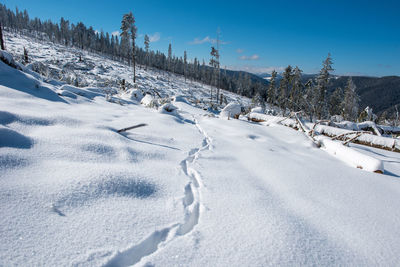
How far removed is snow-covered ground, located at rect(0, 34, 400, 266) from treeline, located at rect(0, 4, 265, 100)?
63.9 meters

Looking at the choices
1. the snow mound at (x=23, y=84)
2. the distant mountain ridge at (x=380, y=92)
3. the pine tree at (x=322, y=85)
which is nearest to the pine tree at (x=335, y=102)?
the pine tree at (x=322, y=85)

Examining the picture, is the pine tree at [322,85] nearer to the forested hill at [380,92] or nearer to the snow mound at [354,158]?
the snow mound at [354,158]

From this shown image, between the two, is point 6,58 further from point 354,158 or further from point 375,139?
point 375,139

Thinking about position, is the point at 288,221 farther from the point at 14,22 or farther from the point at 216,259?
the point at 14,22

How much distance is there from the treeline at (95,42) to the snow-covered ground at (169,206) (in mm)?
63880

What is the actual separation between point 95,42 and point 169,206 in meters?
92.3

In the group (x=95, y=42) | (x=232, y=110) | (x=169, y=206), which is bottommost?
(x=169, y=206)

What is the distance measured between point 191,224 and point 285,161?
1957mm

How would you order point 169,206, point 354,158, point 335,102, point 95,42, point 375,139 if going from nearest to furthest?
1. point 169,206
2. point 354,158
3. point 375,139
4. point 335,102
5. point 95,42

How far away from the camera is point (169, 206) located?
4.60 ft

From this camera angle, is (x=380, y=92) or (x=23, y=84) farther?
(x=380, y=92)

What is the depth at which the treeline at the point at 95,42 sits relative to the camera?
68.7 metres

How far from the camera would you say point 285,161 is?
270 cm

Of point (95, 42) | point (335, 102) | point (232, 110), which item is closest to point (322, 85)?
point (335, 102)
